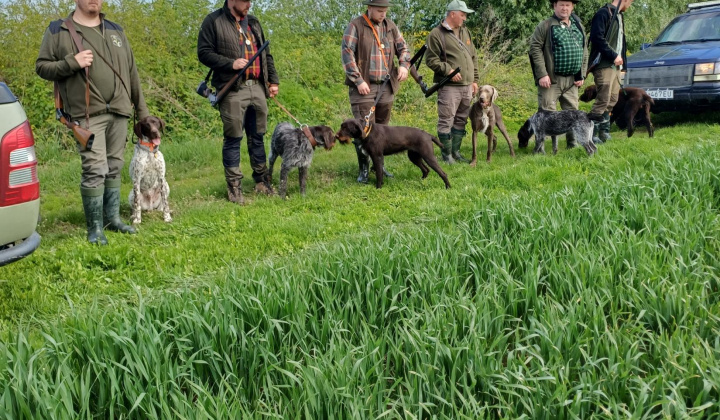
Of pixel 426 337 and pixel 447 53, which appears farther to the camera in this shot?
pixel 447 53

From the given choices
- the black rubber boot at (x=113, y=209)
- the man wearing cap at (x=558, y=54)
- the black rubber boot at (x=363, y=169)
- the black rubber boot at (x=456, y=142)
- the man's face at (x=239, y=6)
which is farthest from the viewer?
the black rubber boot at (x=456, y=142)

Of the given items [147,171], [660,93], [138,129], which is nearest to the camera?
[138,129]

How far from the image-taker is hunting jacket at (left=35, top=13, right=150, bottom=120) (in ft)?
15.8

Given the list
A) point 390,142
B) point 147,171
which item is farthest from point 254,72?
point 390,142

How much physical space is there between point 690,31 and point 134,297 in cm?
1099

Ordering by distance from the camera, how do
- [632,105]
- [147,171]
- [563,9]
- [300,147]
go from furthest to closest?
[632,105], [563,9], [300,147], [147,171]

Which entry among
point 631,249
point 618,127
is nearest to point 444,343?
point 631,249

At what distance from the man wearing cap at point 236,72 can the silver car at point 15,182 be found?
3.11 meters

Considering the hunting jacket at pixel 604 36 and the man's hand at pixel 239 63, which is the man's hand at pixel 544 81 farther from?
the man's hand at pixel 239 63

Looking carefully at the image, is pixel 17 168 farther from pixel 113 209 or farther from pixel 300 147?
pixel 300 147

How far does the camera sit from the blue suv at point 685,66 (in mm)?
9562

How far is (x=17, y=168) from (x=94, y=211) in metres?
1.94

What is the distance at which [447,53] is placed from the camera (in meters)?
7.85

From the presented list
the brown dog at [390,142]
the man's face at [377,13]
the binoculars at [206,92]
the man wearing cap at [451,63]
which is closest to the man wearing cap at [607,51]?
the man wearing cap at [451,63]
